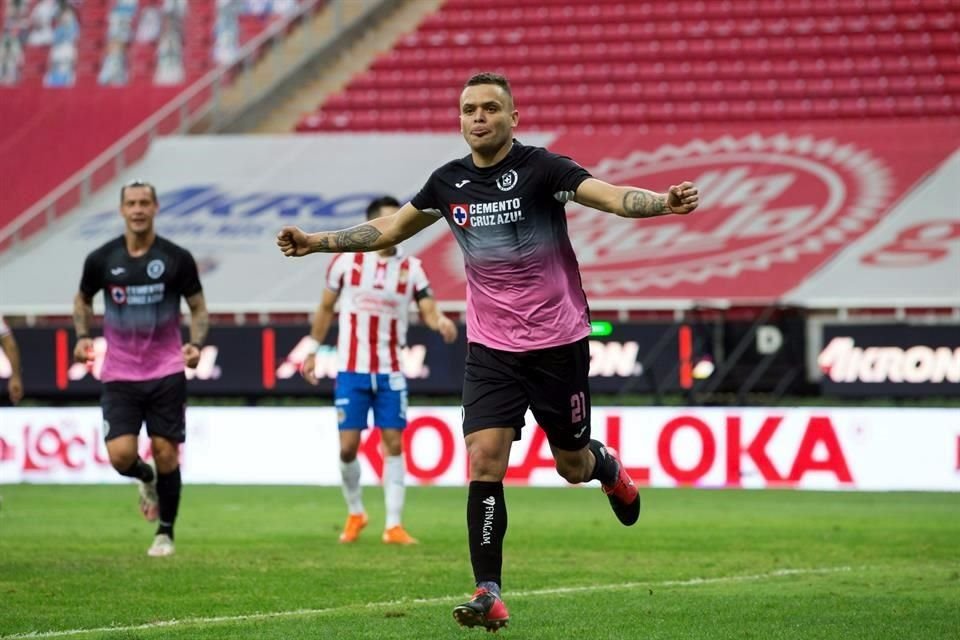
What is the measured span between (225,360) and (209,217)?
6053 mm

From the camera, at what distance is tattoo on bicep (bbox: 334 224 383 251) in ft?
25.8

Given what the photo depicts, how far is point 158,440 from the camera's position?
36.7 feet

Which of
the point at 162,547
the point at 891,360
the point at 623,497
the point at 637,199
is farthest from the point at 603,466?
the point at 891,360

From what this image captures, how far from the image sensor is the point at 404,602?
8711mm

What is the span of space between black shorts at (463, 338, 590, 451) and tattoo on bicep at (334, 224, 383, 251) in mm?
684

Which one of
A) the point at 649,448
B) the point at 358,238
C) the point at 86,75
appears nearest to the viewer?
the point at 358,238

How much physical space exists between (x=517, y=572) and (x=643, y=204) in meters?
3.84

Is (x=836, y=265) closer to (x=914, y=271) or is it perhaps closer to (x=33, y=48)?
(x=914, y=271)

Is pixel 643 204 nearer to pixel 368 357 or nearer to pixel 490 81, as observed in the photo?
pixel 490 81

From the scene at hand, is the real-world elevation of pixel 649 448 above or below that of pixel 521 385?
below

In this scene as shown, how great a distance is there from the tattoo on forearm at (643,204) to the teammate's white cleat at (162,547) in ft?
17.4

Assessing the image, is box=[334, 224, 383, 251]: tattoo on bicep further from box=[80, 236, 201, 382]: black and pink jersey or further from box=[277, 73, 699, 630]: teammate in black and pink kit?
box=[80, 236, 201, 382]: black and pink jersey

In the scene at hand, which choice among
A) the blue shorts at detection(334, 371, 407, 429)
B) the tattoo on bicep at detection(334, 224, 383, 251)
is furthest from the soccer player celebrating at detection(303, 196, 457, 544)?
the tattoo on bicep at detection(334, 224, 383, 251)

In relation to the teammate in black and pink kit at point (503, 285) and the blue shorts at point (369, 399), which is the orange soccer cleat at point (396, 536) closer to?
the blue shorts at point (369, 399)
